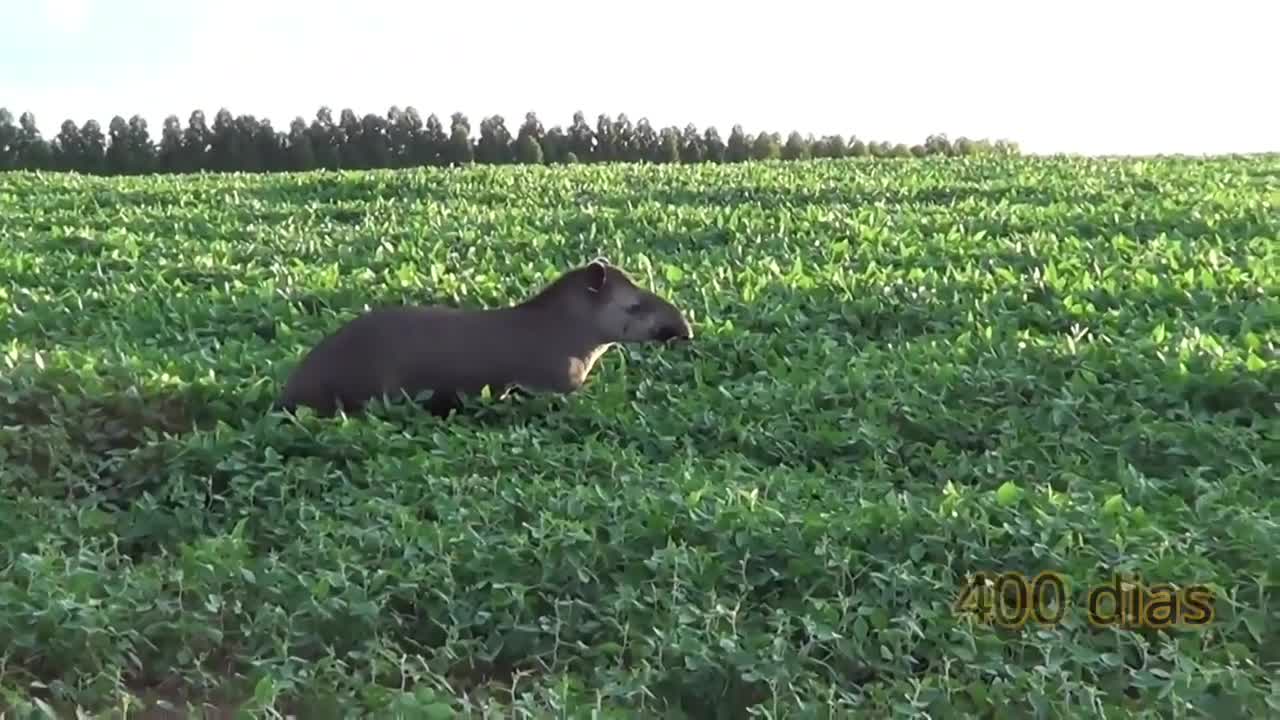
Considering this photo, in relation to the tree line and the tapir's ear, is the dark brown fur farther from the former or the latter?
the tree line

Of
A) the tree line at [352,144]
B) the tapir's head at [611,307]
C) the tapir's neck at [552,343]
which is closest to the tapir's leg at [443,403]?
the tapir's neck at [552,343]

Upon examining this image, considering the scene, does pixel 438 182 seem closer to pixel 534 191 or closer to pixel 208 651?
pixel 534 191

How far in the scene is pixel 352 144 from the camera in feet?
142

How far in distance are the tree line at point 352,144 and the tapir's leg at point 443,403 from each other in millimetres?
33224

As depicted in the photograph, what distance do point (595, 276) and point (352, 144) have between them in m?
36.4

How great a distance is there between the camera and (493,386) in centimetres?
768

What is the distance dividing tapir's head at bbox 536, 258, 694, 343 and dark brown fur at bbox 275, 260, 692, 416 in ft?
0.04

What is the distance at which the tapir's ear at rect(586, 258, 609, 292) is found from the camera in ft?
26.9

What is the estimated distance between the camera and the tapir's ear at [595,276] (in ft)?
Answer: 26.9

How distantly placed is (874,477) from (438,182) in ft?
46.3

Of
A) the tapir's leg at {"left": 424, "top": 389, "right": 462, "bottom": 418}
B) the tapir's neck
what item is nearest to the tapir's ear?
the tapir's neck

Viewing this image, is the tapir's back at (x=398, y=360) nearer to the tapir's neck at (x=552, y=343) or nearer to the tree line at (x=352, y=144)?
the tapir's neck at (x=552, y=343)

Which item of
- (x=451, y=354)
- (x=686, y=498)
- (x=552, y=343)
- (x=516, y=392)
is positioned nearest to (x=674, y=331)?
(x=552, y=343)

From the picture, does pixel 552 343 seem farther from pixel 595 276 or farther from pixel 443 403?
pixel 443 403
